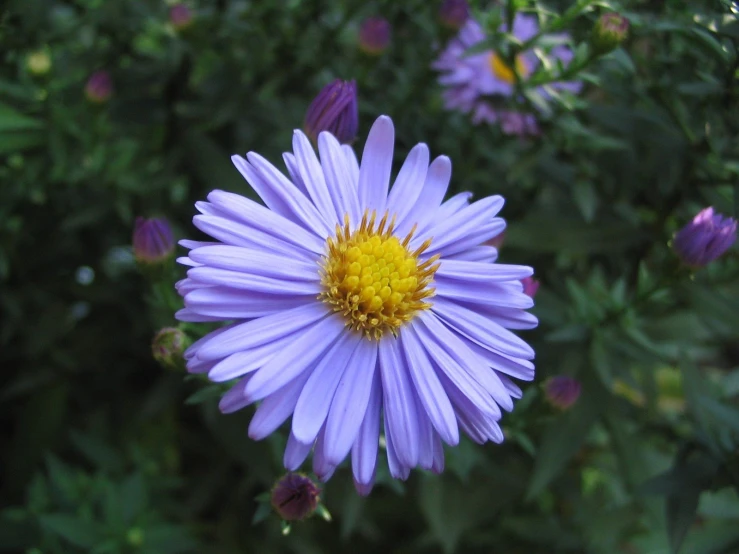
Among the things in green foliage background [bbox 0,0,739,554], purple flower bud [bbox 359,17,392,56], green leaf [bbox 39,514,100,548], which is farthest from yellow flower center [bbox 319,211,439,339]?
green leaf [bbox 39,514,100,548]

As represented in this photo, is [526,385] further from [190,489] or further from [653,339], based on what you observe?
[190,489]

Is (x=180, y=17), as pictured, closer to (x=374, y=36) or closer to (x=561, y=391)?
(x=374, y=36)

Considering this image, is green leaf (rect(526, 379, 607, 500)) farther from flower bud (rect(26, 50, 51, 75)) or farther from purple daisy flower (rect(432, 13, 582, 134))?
flower bud (rect(26, 50, 51, 75))

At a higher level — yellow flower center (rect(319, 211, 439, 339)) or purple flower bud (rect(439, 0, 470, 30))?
purple flower bud (rect(439, 0, 470, 30))

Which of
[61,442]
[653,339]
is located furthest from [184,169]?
[653,339]

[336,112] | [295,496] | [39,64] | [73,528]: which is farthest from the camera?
[39,64]

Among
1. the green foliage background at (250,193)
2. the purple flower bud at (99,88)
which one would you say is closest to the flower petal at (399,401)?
the green foliage background at (250,193)

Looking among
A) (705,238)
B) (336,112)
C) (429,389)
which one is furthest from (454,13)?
(429,389)
